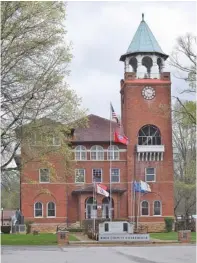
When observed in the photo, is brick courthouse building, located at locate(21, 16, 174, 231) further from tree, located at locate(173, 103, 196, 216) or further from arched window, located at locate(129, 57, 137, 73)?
tree, located at locate(173, 103, 196, 216)

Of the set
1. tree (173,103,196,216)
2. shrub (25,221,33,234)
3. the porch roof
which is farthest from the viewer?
tree (173,103,196,216)

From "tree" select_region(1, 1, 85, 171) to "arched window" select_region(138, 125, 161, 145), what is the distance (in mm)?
28762

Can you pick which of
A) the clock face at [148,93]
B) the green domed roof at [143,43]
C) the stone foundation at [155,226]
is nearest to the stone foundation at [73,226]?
the stone foundation at [155,226]

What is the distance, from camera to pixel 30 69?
27750 millimetres

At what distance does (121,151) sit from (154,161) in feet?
12.0

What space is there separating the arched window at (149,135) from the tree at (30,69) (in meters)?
28.8

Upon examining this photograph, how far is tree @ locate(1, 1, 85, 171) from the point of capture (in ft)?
86.3

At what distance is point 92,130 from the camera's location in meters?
59.2

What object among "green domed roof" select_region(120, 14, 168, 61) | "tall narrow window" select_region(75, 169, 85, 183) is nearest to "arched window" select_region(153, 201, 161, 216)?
"tall narrow window" select_region(75, 169, 85, 183)

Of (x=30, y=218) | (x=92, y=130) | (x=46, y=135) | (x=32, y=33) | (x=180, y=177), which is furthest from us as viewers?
(x=180, y=177)

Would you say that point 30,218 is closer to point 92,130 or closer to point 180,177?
point 92,130

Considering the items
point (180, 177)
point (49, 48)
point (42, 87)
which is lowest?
point (180, 177)

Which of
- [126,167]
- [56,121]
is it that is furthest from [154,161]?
[56,121]

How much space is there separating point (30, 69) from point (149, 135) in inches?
1232
